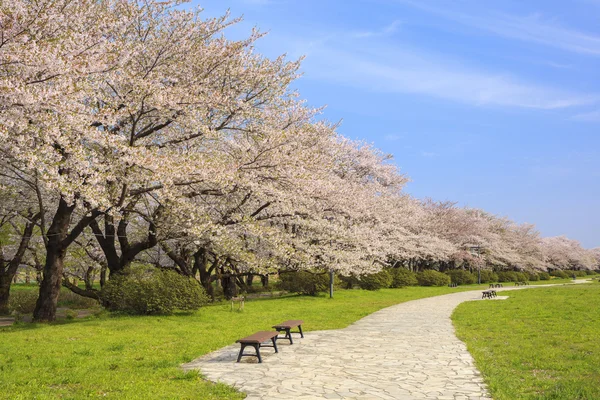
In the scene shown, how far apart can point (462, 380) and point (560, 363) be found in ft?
9.61

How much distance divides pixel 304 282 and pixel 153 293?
13.3 meters

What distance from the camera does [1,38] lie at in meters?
12.2

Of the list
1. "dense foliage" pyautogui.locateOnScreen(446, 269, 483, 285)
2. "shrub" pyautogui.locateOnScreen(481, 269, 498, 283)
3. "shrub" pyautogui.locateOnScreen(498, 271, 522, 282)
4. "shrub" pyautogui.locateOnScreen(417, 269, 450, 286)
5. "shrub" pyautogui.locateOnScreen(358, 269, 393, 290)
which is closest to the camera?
"shrub" pyautogui.locateOnScreen(358, 269, 393, 290)

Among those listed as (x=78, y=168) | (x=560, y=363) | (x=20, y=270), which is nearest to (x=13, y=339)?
(x=78, y=168)

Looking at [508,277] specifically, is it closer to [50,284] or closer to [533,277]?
[533,277]

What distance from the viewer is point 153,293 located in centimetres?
1878

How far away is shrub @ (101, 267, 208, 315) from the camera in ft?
61.4

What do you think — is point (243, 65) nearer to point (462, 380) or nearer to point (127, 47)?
point (127, 47)

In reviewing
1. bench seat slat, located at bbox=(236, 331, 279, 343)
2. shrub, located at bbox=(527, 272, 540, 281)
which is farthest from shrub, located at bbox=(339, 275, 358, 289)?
shrub, located at bbox=(527, 272, 540, 281)

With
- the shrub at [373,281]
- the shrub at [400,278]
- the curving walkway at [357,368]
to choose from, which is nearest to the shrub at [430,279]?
the shrub at [400,278]

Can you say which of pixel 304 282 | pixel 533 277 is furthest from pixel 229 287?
pixel 533 277

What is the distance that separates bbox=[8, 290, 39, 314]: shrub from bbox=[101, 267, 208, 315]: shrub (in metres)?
5.61

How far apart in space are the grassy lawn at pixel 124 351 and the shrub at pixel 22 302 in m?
6.26

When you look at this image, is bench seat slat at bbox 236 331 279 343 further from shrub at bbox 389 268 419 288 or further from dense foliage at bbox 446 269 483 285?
dense foliage at bbox 446 269 483 285
